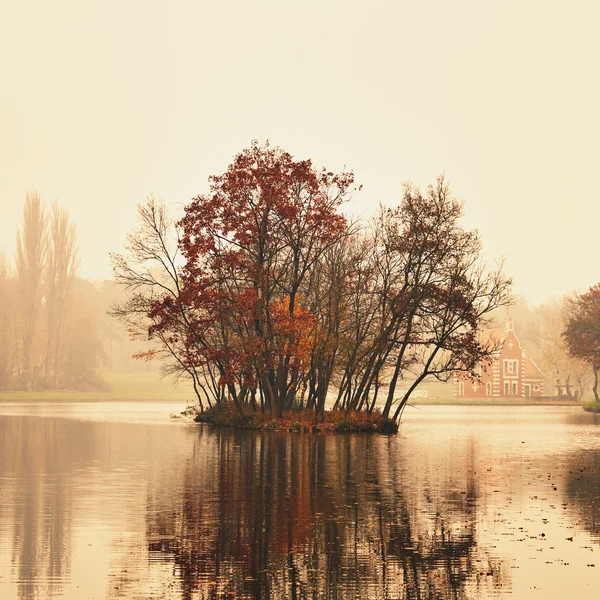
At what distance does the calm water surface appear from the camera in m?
14.1

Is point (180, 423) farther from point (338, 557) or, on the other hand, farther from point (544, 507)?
point (338, 557)

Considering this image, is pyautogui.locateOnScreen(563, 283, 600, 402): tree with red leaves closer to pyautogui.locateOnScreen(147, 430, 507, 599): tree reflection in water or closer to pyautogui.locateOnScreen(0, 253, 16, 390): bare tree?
pyautogui.locateOnScreen(0, 253, 16, 390): bare tree

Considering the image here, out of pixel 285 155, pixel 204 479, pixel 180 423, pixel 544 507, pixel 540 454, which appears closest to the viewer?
pixel 544 507

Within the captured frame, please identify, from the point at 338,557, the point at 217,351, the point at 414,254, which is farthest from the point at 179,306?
the point at 338,557

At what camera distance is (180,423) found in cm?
6775

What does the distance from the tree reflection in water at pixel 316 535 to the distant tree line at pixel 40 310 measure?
101931 mm

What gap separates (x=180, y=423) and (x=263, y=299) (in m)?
14.9

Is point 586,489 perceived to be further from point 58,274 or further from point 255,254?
point 58,274

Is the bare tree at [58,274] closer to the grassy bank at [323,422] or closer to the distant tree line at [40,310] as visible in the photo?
the distant tree line at [40,310]

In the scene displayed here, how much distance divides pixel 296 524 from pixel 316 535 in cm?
142

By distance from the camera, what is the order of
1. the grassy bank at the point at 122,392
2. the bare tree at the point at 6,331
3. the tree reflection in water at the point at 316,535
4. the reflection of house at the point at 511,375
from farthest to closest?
1. the reflection of house at the point at 511,375
2. the bare tree at the point at 6,331
3. the grassy bank at the point at 122,392
4. the tree reflection in water at the point at 316,535

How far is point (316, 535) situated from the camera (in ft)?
60.3

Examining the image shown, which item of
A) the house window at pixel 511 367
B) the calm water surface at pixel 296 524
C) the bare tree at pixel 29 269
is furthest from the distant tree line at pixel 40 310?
the calm water surface at pixel 296 524

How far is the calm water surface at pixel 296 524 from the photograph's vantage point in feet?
46.2
